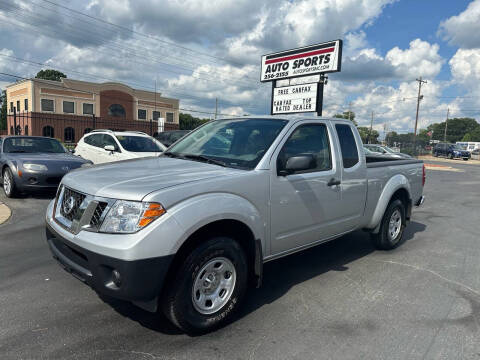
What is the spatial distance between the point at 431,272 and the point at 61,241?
438 cm

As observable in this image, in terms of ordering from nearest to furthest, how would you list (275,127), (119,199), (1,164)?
(119,199) → (275,127) → (1,164)

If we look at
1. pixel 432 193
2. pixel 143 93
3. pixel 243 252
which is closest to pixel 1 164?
pixel 243 252

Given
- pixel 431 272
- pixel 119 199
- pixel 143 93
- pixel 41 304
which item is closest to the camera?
pixel 119 199

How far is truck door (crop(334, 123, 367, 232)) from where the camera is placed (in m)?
4.34

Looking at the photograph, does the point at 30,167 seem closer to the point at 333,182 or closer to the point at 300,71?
the point at 333,182

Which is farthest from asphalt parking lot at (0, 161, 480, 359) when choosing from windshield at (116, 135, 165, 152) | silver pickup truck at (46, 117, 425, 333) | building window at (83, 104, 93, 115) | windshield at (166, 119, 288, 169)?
building window at (83, 104, 93, 115)

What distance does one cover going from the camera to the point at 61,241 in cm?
302

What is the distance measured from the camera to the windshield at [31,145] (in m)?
8.64

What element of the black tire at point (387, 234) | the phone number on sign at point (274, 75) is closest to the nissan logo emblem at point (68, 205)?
the black tire at point (387, 234)

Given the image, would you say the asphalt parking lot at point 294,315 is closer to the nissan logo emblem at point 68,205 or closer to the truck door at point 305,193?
the truck door at point 305,193

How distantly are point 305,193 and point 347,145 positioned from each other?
3.94 feet

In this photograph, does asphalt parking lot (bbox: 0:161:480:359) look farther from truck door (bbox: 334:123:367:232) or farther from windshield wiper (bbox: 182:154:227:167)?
windshield wiper (bbox: 182:154:227:167)

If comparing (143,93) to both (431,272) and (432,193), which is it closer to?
(432,193)

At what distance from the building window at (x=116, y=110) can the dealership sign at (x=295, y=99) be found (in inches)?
1517
